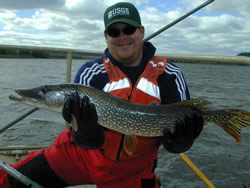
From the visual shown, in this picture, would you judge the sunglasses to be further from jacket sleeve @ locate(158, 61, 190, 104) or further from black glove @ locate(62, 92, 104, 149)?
black glove @ locate(62, 92, 104, 149)

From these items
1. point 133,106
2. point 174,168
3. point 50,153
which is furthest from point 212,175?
point 50,153

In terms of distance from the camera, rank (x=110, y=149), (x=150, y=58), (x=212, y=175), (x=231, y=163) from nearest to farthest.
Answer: (x=110, y=149)
(x=150, y=58)
(x=212, y=175)
(x=231, y=163)

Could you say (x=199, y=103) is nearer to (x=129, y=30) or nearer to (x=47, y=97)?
(x=129, y=30)

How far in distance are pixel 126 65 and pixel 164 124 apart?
3.07ft

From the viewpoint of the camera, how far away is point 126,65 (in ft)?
9.36

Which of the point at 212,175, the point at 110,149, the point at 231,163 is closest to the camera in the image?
the point at 110,149

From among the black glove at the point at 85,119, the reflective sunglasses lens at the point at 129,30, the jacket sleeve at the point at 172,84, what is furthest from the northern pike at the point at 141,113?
the reflective sunglasses lens at the point at 129,30

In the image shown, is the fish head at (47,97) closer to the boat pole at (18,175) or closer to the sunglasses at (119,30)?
the boat pole at (18,175)

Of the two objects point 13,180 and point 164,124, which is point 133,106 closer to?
point 164,124

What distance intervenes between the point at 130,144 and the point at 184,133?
63cm

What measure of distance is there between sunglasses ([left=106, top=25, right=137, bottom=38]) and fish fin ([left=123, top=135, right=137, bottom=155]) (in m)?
1.27

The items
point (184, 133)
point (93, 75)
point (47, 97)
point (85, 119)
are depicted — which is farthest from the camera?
point (93, 75)

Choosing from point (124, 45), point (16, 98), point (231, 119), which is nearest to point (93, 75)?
point (124, 45)

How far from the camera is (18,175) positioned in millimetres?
2170
